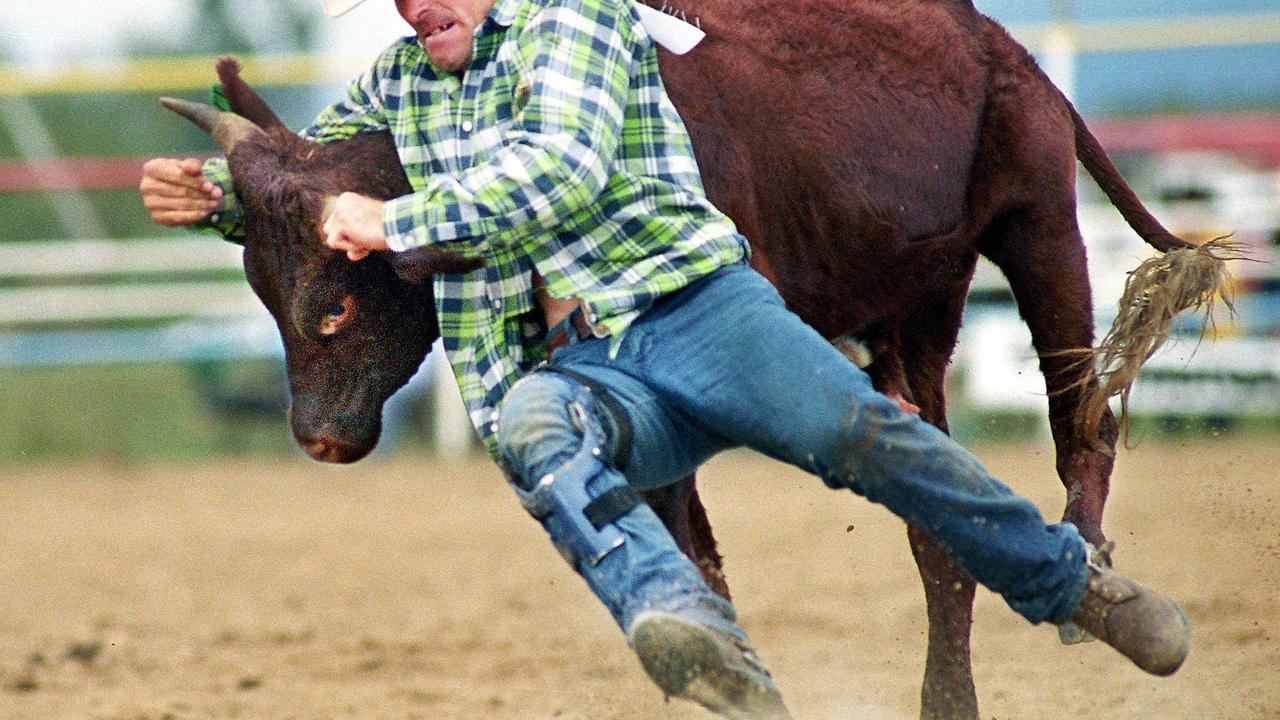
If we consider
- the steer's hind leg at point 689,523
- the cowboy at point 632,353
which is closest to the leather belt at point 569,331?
the cowboy at point 632,353

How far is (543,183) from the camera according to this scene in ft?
8.13

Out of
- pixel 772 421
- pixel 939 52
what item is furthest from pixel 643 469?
pixel 939 52

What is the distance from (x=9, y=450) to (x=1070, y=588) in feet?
24.7

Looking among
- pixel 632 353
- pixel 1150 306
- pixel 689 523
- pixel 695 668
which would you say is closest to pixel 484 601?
pixel 689 523

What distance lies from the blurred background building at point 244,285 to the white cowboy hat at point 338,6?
17.1 ft

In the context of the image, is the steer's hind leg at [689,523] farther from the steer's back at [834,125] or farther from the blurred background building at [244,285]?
the blurred background building at [244,285]

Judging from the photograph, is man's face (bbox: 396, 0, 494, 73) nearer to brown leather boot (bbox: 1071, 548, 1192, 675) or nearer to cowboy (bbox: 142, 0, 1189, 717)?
cowboy (bbox: 142, 0, 1189, 717)

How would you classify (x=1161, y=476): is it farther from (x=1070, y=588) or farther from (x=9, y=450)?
(x=9, y=450)

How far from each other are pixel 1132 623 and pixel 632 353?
937 mm

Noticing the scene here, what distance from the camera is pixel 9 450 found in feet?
29.1

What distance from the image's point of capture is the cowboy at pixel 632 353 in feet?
8.05

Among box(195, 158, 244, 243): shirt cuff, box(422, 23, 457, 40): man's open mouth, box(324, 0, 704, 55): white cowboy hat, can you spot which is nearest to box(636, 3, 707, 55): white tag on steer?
box(324, 0, 704, 55): white cowboy hat

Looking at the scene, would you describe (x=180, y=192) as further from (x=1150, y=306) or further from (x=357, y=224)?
(x=1150, y=306)

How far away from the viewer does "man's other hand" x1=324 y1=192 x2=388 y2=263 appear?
250 cm
